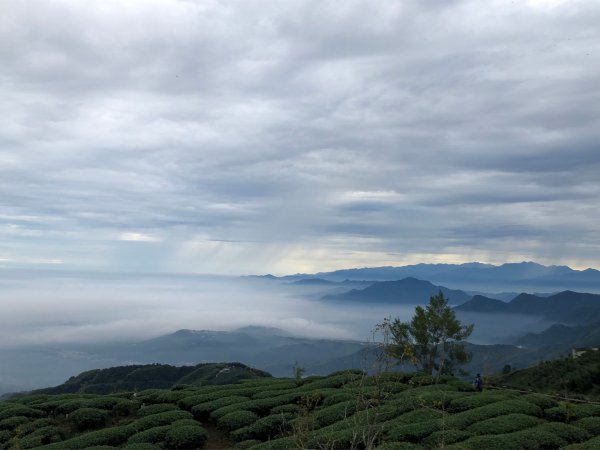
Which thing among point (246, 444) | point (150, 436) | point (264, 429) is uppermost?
point (264, 429)

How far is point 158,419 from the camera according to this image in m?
21.5

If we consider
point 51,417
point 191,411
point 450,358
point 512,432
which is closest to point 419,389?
point 512,432

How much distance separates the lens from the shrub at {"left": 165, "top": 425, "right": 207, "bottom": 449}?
751 inches

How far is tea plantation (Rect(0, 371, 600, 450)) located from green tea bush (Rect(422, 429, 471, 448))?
3cm

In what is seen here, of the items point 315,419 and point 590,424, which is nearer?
point 590,424

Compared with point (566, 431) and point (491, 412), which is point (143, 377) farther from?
point (566, 431)

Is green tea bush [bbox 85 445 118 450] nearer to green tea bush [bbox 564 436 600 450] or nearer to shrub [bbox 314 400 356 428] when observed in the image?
shrub [bbox 314 400 356 428]

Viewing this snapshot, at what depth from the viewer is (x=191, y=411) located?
23.6m

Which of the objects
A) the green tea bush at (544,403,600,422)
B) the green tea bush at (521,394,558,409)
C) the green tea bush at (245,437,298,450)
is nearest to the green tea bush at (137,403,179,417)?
the green tea bush at (245,437,298,450)

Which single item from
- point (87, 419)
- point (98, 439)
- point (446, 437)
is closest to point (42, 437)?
point (87, 419)

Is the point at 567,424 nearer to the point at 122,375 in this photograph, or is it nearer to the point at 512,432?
the point at 512,432

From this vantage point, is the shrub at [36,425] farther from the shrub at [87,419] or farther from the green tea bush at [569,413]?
the green tea bush at [569,413]

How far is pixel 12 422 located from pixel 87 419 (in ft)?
11.1

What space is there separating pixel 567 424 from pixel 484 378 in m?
12.0
